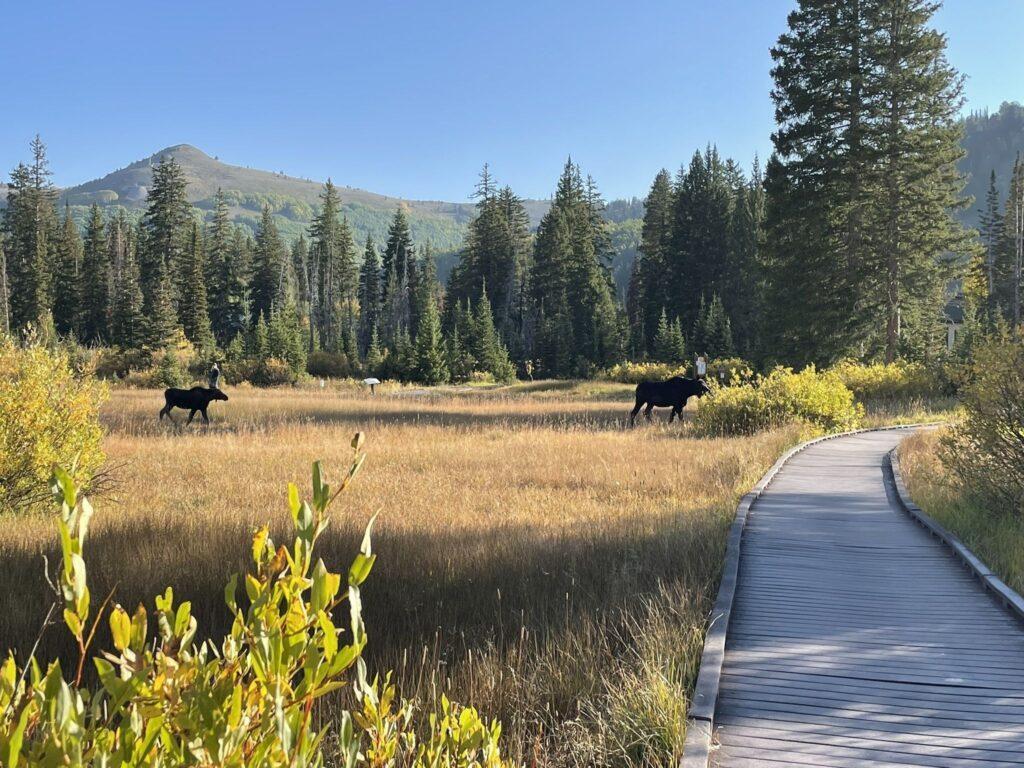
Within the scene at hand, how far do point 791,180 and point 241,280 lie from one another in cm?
6273

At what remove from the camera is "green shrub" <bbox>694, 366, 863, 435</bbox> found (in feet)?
62.7

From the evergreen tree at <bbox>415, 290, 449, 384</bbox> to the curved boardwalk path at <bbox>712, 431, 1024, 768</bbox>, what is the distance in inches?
1805

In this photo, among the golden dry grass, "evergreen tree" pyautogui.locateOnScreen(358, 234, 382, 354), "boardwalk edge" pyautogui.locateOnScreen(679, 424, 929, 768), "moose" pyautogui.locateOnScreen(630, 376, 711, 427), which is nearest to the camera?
"boardwalk edge" pyautogui.locateOnScreen(679, 424, 929, 768)

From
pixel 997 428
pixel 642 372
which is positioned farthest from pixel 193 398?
pixel 642 372

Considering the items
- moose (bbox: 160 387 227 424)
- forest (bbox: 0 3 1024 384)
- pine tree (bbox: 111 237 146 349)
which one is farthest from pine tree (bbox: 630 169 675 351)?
moose (bbox: 160 387 227 424)

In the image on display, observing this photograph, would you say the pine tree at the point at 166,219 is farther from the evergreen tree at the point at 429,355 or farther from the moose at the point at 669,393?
the moose at the point at 669,393

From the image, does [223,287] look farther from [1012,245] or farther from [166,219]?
[1012,245]

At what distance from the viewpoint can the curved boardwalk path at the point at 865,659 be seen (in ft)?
12.2

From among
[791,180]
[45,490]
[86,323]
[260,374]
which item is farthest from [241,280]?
[45,490]

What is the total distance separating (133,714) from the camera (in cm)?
155

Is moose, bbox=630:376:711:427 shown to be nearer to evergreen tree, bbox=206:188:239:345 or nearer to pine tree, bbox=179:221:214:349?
pine tree, bbox=179:221:214:349

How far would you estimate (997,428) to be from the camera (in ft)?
31.2

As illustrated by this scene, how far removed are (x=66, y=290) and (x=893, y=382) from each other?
68.7m

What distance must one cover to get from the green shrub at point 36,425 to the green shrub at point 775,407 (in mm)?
13795
